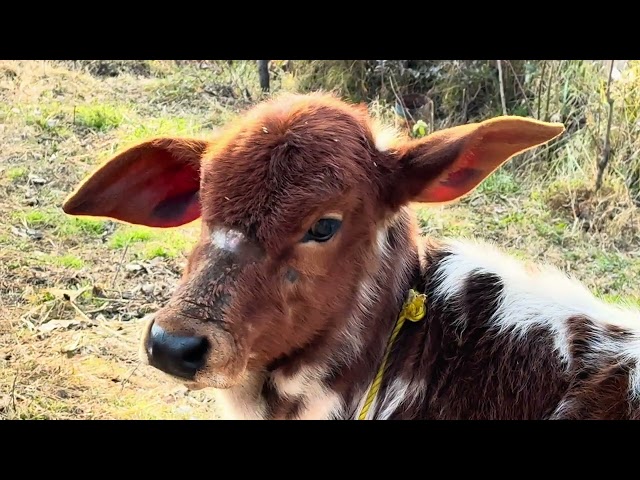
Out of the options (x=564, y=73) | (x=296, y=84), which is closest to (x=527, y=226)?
(x=564, y=73)

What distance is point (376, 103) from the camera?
18.9 feet

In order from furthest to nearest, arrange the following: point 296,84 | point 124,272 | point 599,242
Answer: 1. point 296,84
2. point 599,242
3. point 124,272

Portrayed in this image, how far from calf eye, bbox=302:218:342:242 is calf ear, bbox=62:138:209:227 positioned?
0.58 meters

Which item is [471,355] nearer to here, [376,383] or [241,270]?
[376,383]

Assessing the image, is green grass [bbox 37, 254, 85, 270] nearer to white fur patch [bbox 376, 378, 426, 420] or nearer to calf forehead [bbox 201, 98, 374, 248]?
calf forehead [bbox 201, 98, 374, 248]

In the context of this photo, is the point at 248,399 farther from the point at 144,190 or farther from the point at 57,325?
the point at 57,325

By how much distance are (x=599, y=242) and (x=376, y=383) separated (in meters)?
3.11

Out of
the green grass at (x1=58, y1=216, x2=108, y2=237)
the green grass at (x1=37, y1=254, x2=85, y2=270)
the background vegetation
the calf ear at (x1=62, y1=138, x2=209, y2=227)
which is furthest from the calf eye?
the green grass at (x1=58, y1=216, x2=108, y2=237)

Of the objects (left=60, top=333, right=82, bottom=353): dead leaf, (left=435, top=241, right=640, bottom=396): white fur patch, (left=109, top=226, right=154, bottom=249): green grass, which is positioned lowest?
(left=60, top=333, right=82, bottom=353): dead leaf

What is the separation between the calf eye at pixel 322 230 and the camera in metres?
2.24

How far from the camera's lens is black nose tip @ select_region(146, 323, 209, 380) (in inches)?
79.7

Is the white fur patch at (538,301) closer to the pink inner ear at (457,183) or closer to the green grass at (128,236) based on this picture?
the pink inner ear at (457,183)

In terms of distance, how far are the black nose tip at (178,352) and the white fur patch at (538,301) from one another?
94 cm

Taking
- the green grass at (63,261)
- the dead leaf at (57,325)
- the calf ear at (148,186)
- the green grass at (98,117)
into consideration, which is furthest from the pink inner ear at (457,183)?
the green grass at (98,117)
